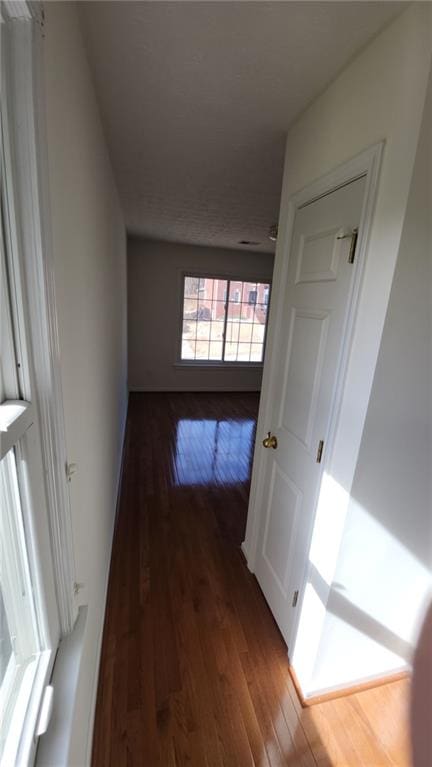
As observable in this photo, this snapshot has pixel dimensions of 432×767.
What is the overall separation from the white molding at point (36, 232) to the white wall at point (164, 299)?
4646 mm

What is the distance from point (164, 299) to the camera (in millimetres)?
5215

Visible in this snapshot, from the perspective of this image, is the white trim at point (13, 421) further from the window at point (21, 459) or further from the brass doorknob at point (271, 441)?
the brass doorknob at point (271, 441)

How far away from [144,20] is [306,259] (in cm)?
92

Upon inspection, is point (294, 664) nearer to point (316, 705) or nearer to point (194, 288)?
point (316, 705)

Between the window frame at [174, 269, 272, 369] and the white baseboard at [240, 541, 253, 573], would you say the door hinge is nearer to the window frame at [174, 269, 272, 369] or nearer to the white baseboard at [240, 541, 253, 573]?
the white baseboard at [240, 541, 253, 573]

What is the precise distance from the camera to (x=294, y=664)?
1434 mm

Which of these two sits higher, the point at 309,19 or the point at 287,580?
the point at 309,19

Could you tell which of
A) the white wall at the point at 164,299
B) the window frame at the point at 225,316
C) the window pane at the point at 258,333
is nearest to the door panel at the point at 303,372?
the window frame at the point at 225,316

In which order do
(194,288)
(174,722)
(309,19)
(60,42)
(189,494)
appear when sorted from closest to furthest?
(60,42)
(309,19)
(174,722)
(189,494)
(194,288)

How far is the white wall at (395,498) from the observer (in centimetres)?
92

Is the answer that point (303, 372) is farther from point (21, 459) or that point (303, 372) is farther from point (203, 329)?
point (203, 329)

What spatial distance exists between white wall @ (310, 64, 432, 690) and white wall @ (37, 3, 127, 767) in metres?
0.91

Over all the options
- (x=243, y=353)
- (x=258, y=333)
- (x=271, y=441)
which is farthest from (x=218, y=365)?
(x=271, y=441)

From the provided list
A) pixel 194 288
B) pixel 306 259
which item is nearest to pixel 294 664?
pixel 306 259
